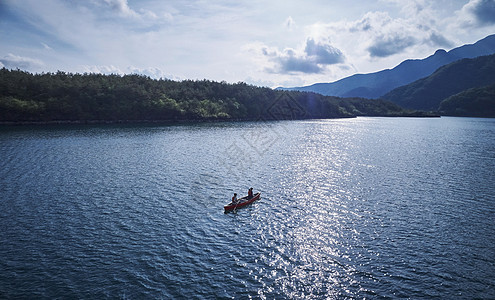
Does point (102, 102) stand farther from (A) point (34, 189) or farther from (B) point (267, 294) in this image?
(B) point (267, 294)

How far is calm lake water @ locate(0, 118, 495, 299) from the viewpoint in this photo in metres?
23.3

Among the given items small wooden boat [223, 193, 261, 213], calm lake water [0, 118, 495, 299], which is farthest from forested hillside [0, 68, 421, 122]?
small wooden boat [223, 193, 261, 213]

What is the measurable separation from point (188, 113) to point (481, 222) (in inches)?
6759

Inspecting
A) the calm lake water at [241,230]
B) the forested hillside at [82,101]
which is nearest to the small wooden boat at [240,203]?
the calm lake water at [241,230]

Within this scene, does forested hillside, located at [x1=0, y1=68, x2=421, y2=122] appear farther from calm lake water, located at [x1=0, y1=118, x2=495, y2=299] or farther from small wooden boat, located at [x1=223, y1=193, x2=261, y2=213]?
small wooden boat, located at [x1=223, y1=193, x2=261, y2=213]

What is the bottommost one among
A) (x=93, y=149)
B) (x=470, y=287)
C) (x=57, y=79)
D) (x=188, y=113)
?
(x=470, y=287)

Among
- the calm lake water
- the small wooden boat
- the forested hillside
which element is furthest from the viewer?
the forested hillside

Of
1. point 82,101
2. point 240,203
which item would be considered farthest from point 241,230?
point 82,101

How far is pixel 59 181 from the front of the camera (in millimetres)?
50844

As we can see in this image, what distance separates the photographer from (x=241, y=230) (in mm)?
33844

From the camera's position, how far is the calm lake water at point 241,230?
916 inches

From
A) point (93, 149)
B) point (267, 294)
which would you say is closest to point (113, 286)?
point (267, 294)

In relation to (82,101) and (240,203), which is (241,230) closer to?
(240,203)

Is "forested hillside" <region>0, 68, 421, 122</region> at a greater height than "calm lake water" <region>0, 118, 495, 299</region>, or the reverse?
"forested hillside" <region>0, 68, 421, 122</region>
